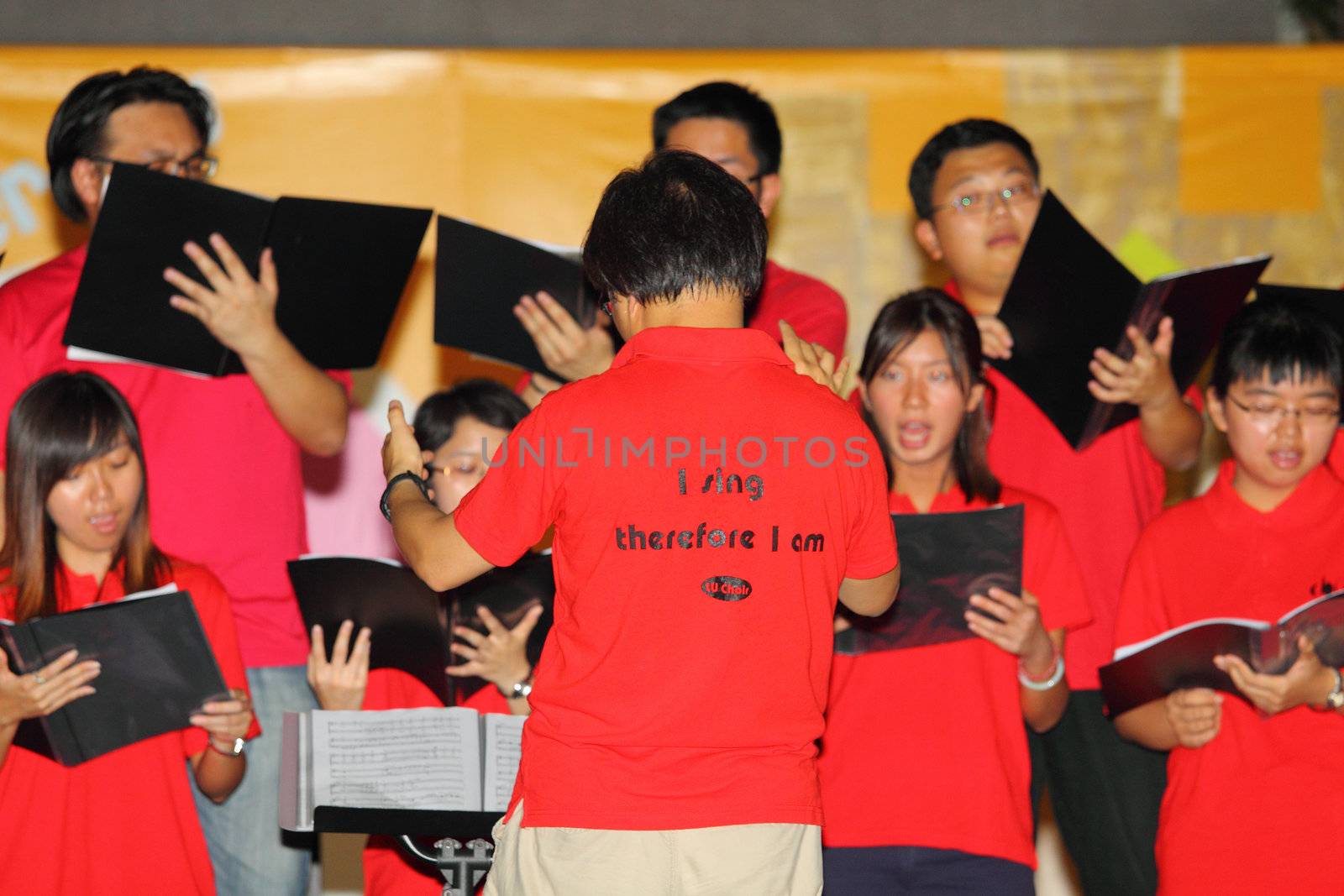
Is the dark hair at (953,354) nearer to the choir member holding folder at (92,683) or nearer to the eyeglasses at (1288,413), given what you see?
the eyeglasses at (1288,413)

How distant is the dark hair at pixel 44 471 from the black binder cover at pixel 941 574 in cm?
136

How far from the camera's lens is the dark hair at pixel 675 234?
6.10 feet

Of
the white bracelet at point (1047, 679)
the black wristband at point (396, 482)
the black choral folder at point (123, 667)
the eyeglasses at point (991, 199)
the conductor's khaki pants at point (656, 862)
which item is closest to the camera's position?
the conductor's khaki pants at point (656, 862)

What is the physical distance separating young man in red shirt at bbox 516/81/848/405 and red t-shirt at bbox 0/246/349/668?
62cm

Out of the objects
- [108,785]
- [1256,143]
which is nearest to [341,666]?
[108,785]

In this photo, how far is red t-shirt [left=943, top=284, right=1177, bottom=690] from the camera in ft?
10.0

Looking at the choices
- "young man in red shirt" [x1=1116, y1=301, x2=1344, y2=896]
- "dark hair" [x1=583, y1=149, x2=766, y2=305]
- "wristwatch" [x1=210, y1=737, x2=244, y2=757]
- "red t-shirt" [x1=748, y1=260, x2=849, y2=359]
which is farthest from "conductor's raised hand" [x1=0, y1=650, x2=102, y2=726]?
"young man in red shirt" [x1=1116, y1=301, x2=1344, y2=896]

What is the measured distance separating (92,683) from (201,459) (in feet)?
1.84

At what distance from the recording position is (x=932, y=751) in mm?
2641

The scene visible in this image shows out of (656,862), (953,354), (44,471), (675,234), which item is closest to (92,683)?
(44,471)

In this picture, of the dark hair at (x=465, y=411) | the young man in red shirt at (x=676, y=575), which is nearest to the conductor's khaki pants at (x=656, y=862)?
the young man in red shirt at (x=676, y=575)

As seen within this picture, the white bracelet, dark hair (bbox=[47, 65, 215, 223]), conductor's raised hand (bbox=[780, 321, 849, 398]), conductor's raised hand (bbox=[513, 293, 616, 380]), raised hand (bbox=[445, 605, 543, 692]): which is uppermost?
dark hair (bbox=[47, 65, 215, 223])

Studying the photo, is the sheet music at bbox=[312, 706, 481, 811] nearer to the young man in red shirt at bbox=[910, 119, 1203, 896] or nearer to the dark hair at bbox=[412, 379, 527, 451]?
the dark hair at bbox=[412, 379, 527, 451]

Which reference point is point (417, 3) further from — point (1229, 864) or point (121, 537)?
point (1229, 864)
